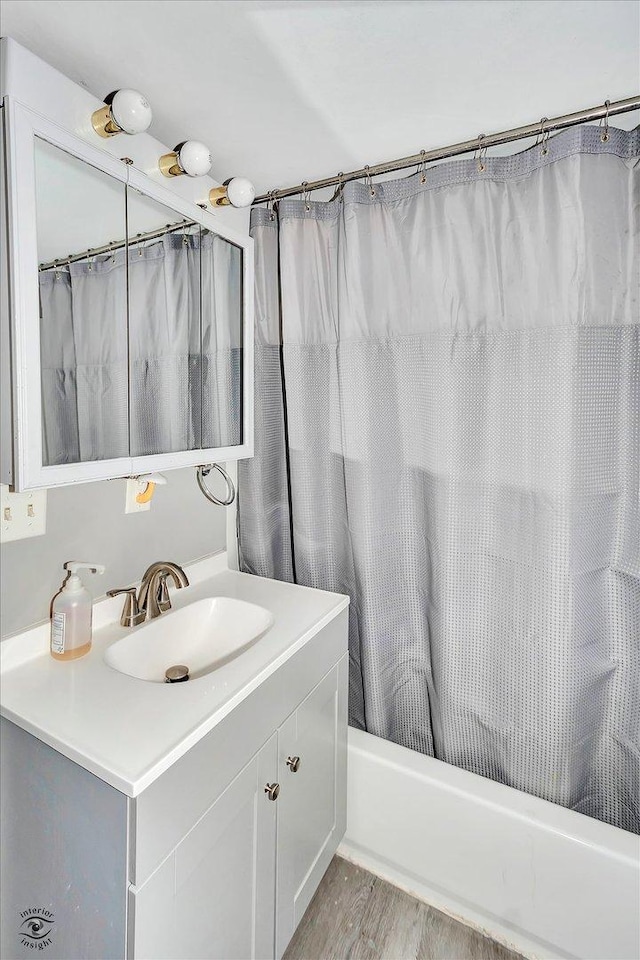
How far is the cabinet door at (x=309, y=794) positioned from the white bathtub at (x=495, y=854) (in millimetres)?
122

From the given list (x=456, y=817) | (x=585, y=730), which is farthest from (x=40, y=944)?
(x=585, y=730)

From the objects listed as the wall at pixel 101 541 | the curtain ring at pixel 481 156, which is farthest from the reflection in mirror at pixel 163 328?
the curtain ring at pixel 481 156

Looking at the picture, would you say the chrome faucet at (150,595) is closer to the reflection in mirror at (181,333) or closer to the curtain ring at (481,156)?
the reflection in mirror at (181,333)

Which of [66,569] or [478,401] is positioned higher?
[478,401]

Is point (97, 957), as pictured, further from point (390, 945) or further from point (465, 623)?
point (465, 623)

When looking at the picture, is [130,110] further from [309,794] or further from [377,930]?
[377,930]

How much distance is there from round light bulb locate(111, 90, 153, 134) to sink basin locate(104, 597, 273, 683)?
43.4 inches

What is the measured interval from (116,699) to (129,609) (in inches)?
12.9

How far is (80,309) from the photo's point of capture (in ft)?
3.27

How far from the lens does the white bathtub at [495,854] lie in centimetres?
118

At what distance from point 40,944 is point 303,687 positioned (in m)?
0.70

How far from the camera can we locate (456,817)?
4.42 feet

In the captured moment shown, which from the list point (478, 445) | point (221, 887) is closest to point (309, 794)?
point (221, 887)

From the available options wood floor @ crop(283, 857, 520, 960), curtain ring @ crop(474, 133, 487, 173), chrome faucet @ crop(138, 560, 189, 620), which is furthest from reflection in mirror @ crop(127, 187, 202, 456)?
wood floor @ crop(283, 857, 520, 960)
